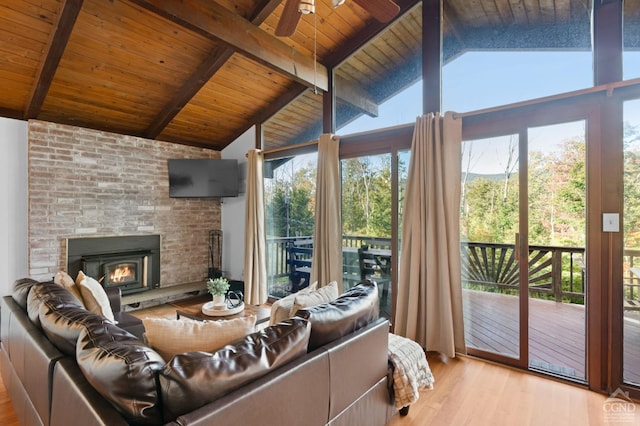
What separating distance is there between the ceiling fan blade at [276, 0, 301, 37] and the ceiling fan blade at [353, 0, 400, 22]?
39 cm

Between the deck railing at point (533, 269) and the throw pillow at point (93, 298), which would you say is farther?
the deck railing at point (533, 269)

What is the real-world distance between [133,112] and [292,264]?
9.69 ft

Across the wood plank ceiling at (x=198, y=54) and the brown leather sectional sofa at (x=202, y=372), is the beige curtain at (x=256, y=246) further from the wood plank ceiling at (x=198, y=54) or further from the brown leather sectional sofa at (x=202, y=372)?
the brown leather sectional sofa at (x=202, y=372)

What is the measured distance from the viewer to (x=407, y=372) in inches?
79.7

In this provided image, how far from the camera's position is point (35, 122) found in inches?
148

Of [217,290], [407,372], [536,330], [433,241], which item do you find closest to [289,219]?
[217,290]

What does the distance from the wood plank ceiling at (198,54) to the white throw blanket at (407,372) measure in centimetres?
263

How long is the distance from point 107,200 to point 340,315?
402cm

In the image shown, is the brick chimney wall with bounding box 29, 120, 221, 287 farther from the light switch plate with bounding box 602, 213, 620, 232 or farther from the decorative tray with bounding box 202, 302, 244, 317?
the light switch plate with bounding box 602, 213, 620, 232

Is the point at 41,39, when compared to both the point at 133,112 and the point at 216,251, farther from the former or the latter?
the point at 216,251

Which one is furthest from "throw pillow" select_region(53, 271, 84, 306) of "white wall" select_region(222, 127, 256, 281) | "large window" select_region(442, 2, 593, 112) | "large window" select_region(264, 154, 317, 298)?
"large window" select_region(442, 2, 593, 112)

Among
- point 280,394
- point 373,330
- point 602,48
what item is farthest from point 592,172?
point 280,394

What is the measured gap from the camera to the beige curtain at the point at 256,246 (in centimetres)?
477

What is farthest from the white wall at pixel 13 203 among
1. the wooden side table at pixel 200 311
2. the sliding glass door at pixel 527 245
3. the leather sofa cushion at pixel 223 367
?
the sliding glass door at pixel 527 245
